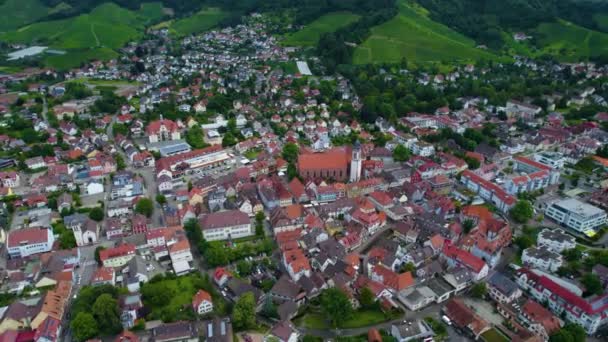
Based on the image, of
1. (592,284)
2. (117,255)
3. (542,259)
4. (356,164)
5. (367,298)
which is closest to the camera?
(367,298)

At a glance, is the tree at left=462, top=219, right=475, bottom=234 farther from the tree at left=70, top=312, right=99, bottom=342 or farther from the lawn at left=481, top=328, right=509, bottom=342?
the tree at left=70, top=312, right=99, bottom=342

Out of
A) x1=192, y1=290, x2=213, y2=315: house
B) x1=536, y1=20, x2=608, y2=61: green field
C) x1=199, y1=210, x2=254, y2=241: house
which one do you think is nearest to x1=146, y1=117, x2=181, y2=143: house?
x1=199, y1=210, x2=254, y2=241: house

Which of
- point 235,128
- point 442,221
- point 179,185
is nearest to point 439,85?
point 235,128

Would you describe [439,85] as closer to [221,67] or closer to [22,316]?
[221,67]

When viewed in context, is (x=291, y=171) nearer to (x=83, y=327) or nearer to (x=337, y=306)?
(x=337, y=306)

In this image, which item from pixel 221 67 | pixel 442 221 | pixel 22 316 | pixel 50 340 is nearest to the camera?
pixel 50 340

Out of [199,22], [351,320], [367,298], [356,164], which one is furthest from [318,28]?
[351,320]

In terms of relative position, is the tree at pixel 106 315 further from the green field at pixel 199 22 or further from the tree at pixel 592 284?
the green field at pixel 199 22
